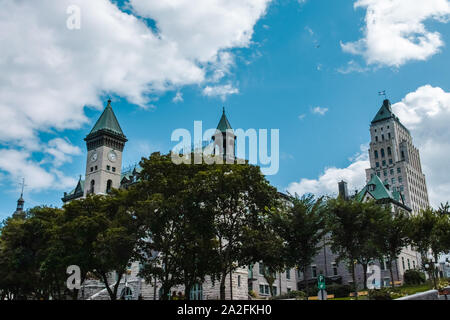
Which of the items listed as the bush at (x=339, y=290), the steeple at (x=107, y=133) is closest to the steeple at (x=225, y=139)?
the steeple at (x=107, y=133)

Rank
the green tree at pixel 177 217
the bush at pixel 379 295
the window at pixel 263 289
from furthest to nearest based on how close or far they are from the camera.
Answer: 1. the window at pixel 263 289
2. the green tree at pixel 177 217
3. the bush at pixel 379 295

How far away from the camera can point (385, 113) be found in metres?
159

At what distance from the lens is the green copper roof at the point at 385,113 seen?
157750 millimetres

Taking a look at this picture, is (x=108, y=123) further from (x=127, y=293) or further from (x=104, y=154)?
(x=127, y=293)

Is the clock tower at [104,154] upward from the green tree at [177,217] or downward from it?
upward

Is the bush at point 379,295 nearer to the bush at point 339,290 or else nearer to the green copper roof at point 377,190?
the bush at point 339,290

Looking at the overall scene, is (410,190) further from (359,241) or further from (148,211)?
Answer: (148,211)

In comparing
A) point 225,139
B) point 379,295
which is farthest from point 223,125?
point 379,295

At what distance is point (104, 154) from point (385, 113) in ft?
345

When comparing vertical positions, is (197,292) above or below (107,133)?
below

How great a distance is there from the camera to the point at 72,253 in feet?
145
